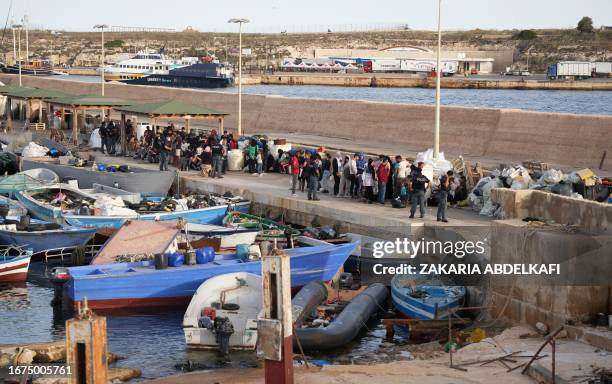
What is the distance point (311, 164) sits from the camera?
28.7 meters

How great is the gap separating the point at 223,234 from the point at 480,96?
7447 cm

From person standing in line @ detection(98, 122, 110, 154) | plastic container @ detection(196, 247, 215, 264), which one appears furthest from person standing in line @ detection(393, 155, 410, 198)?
person standing in line @ detection(98, 122, 110, 154)

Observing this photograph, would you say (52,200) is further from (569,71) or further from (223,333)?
(569,71)

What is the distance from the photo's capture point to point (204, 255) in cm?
2367

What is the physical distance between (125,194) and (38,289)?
722 cm

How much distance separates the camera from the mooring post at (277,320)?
14.9 meters

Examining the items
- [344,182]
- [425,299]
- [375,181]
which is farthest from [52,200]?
[425,299]

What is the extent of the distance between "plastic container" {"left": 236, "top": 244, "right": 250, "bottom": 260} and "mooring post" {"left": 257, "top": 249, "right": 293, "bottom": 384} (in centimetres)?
883

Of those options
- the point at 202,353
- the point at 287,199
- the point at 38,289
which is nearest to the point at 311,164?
the point at 287,199

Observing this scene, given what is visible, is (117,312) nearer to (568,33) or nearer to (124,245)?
(124,245)

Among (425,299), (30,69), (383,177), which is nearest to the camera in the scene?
(425,299)

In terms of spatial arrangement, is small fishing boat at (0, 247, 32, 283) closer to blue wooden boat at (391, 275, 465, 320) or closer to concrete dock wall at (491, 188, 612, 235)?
blue wooden boat at (391, 275, 465, 320)

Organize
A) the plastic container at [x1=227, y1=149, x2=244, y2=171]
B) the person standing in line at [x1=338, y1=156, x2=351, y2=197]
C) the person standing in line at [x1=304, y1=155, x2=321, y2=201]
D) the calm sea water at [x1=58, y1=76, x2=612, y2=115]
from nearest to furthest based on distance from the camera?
1. the person standing in line at [x1=304, y1=155, x2=321, y2=201]
2. the person standing in line at [x1=338, y1=156, x2=351, y2=197]
3. the plastic container at [x1=227, y1=149, x2=244, y2=171]
4. the calm sea water at [x1=58, y1=76, x2=612, y2=115]

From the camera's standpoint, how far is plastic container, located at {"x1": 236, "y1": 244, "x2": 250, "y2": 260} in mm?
23919
